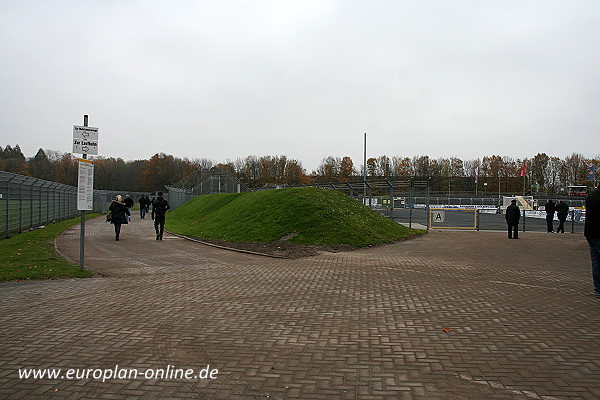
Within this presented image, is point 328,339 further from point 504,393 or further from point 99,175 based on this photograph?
point 99,175

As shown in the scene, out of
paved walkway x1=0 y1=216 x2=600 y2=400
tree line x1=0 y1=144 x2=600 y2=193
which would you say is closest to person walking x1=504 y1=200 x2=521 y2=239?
paved walkway x1=0 y1=216 x2=600 y2=400

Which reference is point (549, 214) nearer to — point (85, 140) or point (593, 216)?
point (593, 216)

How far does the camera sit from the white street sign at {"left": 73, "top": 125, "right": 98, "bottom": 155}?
348 inches

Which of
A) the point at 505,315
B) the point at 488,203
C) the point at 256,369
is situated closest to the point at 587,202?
the point at 505,315

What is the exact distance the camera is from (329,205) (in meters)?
17.8

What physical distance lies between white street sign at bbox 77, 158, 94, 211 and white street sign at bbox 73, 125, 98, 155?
0.24 m

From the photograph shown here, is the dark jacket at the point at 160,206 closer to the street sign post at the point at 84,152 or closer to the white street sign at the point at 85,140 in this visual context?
the street sign post at the point at 84,152

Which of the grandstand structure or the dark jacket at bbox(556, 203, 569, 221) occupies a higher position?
the grandstand structure

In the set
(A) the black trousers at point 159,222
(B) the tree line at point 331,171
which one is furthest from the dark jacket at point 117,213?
(B) the tree line at point 331,171

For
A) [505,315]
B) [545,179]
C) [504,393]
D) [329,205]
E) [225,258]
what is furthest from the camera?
[545,179]

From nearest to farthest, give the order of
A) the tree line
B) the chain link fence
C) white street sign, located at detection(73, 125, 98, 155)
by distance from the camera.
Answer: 1. white street sign, located at detection(73, 125, 98, 155)
2. the chain link fence
3. the tree line

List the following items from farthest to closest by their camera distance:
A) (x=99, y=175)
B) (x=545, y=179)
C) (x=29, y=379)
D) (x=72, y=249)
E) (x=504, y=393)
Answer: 1. (x=99, y=175)
2. (x=545, y=179)
3. (x=72, y=249)
4. (x=29, y=379)
5. (x=504, y=393)

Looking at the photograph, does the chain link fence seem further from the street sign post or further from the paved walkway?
the paved walkway

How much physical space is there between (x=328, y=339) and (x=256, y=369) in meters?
1.14
